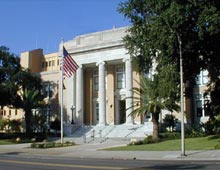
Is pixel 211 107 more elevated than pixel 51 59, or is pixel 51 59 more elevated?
pixel 51 59

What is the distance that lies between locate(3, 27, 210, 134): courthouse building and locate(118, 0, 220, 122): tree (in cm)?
1840

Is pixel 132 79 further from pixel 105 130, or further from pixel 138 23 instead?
pixel 138 23

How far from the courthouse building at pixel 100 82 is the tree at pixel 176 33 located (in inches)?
725

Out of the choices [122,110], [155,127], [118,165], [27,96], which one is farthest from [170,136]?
[27,96]

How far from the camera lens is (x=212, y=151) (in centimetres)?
2817

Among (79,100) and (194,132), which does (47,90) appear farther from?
(194,132)

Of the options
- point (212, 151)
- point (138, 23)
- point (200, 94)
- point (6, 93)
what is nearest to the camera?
point (212, 151)

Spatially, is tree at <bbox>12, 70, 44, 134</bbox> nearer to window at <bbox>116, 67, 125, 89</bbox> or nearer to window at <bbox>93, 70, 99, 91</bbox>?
window at <bbox>93, 70, 99, 91</bbox>

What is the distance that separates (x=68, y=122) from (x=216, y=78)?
90.5 ft

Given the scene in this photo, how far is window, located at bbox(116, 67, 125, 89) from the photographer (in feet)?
191

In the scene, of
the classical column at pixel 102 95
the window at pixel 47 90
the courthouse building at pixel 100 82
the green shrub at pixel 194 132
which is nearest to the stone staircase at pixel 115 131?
the courthouse building at pixel 100 82

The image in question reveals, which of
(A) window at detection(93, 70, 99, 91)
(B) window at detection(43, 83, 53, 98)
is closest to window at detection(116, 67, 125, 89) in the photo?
(A) window at detection(93, 70, 99, 91)

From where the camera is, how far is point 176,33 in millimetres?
29578

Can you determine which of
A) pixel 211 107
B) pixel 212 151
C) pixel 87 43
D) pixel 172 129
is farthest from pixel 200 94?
pixel 212 151
